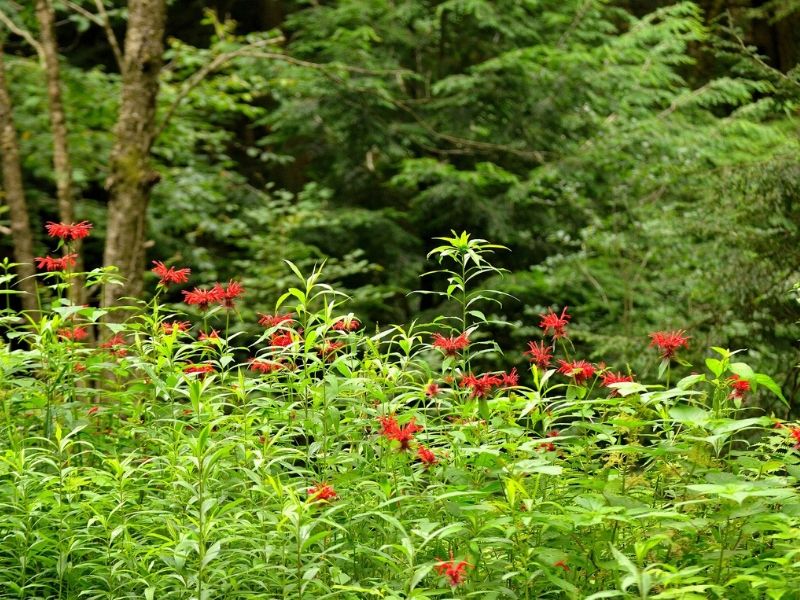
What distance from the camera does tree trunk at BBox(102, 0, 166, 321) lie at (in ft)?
17.9

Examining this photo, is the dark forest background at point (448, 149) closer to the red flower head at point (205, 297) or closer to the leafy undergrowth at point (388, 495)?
the leafy undergrowth at point (388, 495)

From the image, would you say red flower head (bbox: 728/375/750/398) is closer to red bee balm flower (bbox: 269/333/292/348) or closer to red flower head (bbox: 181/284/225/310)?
red bee balm flower (bbox: 269/333/292/348)

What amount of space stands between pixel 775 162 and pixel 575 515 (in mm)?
3440

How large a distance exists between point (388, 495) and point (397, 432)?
0.46 ft

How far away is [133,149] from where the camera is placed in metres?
5.51

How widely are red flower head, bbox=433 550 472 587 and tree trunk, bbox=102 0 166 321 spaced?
3978mm

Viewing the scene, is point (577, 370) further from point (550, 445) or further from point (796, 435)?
point (796, 435)

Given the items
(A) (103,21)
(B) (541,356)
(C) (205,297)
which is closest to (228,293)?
(C) (205,297)

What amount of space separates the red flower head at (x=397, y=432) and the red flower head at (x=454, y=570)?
10.3 inches

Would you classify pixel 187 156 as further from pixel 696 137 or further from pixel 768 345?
pixel 768 345

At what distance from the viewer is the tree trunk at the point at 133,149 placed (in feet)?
17.9

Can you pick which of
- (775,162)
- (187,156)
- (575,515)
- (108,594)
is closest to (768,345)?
(775,162)

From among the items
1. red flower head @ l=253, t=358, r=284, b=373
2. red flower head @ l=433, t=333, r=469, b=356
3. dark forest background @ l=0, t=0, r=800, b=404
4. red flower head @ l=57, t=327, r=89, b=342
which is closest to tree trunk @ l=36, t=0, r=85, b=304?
dark forest background @ l=0, t=0, r=800, b=404

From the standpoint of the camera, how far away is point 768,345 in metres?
4.80
